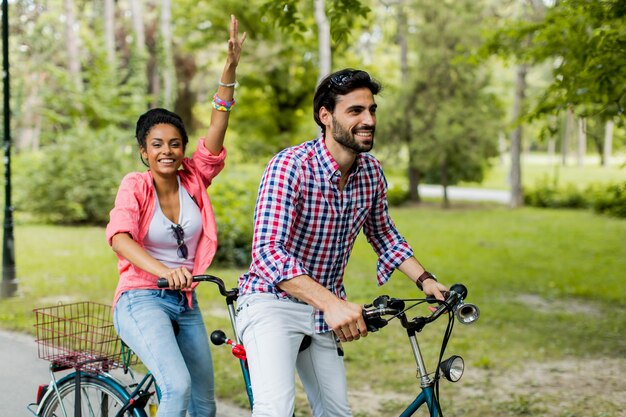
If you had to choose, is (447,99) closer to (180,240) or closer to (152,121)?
(152,121)

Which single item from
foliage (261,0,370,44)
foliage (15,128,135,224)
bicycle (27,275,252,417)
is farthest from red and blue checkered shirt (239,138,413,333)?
foliage (15,128,135,224)

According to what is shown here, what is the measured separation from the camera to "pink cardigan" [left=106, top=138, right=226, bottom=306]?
319 centimetres

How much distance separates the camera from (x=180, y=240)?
11.0 feet

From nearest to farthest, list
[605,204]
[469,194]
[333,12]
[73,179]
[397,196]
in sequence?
[333,12]
[73,179]
[605,204]
[397,196]
[469,194]

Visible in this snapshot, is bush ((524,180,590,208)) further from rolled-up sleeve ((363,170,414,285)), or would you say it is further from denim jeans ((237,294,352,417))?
denim jeans ((237,294,352,417))

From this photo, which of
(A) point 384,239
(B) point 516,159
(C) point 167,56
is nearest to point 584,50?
(A) point 384,239

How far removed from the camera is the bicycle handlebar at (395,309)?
2.50 meters

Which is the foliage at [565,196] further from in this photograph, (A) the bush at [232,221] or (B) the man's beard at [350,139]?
(B) the man's beard at [350,139]

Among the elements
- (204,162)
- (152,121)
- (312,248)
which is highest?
(152,121)

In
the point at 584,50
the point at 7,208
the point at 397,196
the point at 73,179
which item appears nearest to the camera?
the point at 584,50

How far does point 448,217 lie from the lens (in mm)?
22375

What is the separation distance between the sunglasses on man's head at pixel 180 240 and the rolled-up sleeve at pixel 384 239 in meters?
0.85

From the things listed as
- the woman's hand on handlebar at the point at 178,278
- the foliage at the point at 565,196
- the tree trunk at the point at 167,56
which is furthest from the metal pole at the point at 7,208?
→ the foliage at the point at 565,196

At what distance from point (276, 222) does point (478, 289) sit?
864cm
